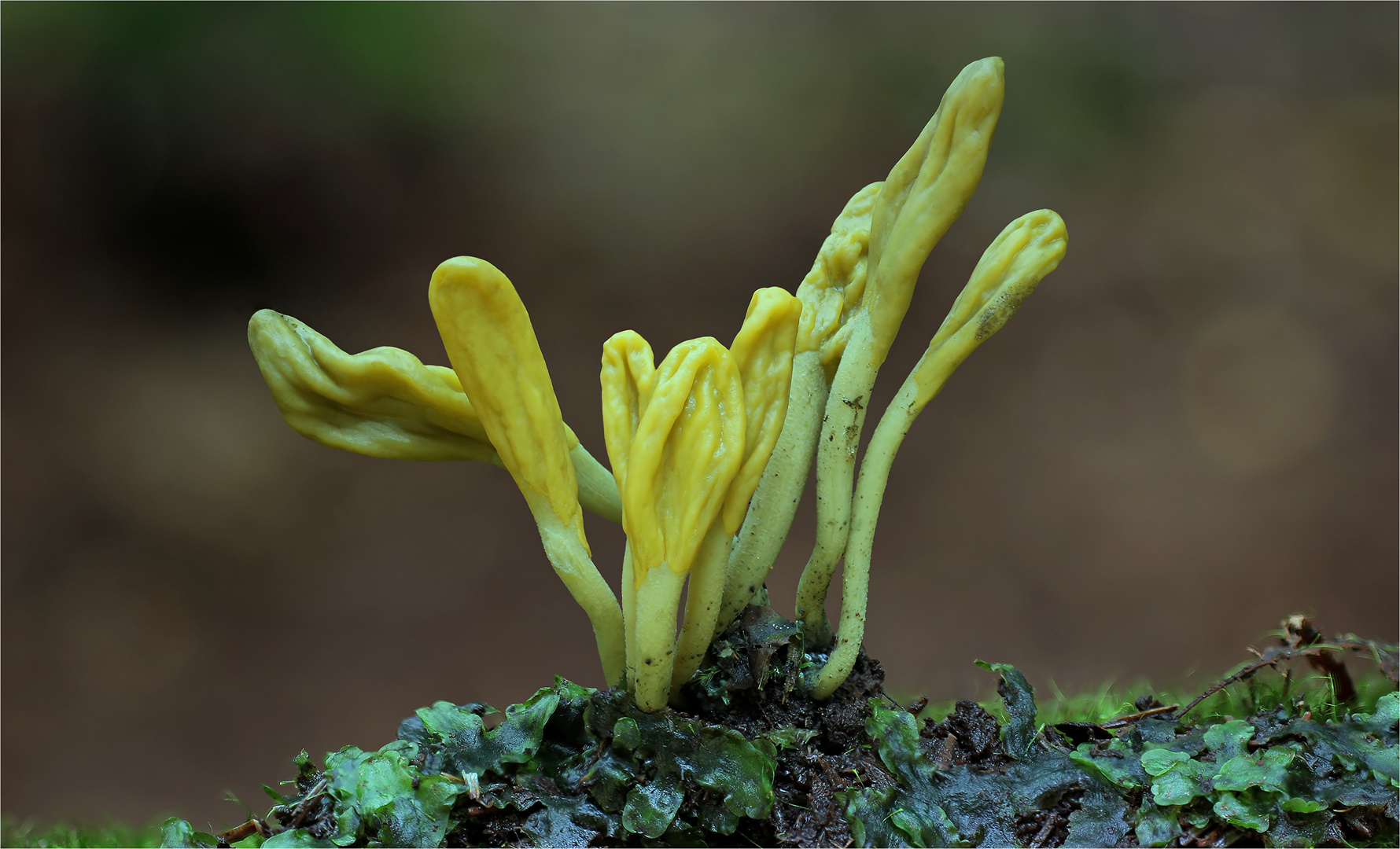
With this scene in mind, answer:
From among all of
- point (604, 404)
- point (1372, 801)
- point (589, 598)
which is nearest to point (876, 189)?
point (604, 404)

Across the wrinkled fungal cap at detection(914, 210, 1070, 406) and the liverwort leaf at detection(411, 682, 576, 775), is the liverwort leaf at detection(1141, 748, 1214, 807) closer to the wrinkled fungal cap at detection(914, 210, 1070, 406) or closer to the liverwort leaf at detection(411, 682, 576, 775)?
the wrinkled fungal cap at detection(914, 210, 1070, 406)

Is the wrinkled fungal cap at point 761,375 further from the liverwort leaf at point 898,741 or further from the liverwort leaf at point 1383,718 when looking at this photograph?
the liverwort leaf at point 1383,718

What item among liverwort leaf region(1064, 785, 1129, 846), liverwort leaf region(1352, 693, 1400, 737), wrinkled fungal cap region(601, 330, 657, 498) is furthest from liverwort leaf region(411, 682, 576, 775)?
liverwort leaf region(1352, 693, 1400, 737)

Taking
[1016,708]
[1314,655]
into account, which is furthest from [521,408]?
[1314,655]

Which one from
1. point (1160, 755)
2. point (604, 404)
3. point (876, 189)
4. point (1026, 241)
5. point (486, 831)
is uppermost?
point (876, 189)

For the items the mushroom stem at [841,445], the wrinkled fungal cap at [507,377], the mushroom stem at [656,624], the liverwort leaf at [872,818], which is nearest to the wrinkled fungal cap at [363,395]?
the wrinkled fungal cap at [507,377]

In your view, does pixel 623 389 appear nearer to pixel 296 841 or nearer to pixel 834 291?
pixel 834 291

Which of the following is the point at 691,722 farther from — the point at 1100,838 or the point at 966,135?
the point at 966,135
